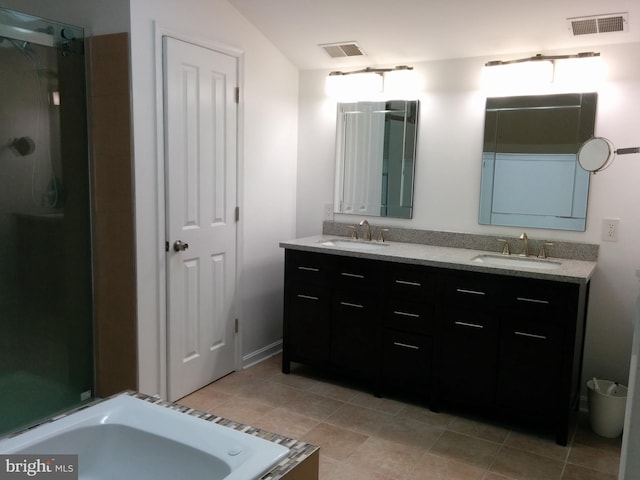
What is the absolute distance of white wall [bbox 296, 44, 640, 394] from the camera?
9.59 ft

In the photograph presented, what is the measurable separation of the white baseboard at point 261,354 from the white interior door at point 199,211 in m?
0.20

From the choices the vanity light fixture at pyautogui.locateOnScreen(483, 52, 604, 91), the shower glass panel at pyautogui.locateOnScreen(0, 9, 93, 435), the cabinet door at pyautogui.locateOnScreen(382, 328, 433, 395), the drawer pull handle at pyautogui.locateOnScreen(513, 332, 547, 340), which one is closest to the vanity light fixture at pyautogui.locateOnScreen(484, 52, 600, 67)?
the vanity light fixture at pyautogui.locateOnScreen(483, 52, 604, 91)

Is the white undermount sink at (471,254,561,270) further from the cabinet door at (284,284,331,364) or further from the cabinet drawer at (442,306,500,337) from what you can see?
the cabinet door at (284,284,331,364)

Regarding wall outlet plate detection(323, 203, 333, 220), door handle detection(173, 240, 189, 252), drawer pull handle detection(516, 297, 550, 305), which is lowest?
drawer pull handle detection(516, 297, 550, 305)

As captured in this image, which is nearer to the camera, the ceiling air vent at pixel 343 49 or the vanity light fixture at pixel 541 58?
the vanity light fixture at pixel 541 58

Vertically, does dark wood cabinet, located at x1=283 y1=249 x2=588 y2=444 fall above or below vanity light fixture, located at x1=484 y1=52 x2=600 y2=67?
below

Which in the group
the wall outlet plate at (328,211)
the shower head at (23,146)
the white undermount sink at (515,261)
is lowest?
the white undermount sink at (515,261)

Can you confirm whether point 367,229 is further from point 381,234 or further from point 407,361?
point 407,361

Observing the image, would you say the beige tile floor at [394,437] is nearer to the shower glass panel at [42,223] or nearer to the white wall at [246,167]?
the white wall at [246,167]

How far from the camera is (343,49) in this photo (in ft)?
11.7

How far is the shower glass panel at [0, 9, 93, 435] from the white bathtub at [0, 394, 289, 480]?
99 centimetres

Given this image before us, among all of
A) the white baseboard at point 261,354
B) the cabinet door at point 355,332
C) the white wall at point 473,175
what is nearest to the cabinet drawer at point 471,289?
the cabinet door at point 355,332

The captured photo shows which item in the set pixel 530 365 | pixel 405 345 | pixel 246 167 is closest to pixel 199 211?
pixel 246 167

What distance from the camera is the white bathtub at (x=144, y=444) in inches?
66.6
